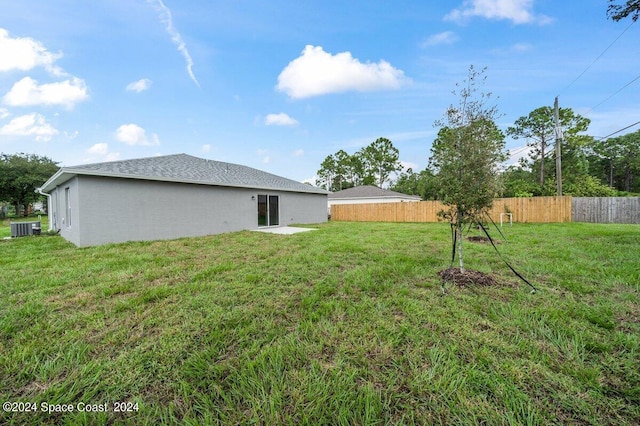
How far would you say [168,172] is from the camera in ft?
30.7

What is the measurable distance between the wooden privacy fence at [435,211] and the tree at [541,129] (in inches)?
467

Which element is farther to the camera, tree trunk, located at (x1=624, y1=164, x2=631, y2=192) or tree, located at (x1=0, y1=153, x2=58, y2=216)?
tree trunk, located at (x1=624, y1=164, x2=631, y2=192)

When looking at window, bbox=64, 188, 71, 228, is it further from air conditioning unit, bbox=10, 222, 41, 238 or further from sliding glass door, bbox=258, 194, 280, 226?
sliding glass door, bbox=258, 194, 280, 226

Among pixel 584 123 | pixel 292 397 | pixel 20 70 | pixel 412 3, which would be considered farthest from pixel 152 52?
pixel 584 123

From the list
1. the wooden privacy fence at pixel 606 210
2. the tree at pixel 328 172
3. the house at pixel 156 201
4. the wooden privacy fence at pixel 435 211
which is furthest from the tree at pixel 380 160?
the house at pixel 156 201

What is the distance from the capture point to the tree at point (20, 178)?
81.0 ft

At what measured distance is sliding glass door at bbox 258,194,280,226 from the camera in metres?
12.4

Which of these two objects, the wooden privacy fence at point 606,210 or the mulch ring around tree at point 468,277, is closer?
the mulch ring around tree at point 468,277

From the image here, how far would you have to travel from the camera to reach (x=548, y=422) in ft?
4.76

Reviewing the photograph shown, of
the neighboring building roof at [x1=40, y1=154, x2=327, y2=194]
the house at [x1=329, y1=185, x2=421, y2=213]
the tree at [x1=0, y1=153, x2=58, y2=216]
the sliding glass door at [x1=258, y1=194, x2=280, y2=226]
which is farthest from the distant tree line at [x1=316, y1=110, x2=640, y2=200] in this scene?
the tree at [x1=0, y1=153, x2=58, y2=216]

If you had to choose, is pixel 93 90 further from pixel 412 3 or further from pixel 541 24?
pixel 541 24

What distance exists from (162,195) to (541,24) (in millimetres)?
13656

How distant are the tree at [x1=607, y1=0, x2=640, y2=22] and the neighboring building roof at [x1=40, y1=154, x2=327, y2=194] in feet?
38.6

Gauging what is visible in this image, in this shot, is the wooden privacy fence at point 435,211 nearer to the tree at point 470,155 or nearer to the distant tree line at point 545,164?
the distant tree line at point 545,164
